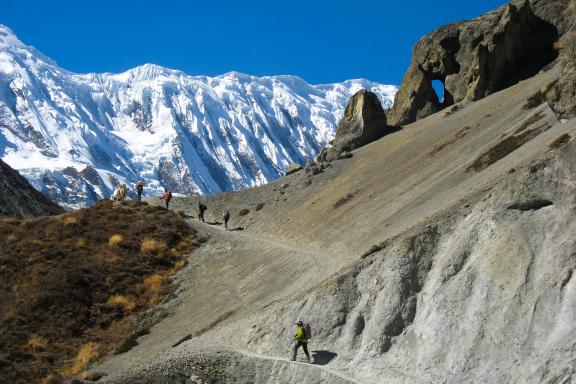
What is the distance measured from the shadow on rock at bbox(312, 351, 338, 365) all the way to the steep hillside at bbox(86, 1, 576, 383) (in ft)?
0.19

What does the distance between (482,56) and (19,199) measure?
2223 inches

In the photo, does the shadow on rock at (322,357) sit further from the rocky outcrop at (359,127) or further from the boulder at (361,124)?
the boulder at (361,124)

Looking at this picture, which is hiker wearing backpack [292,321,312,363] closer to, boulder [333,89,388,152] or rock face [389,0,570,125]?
boulder [333,89,388,152]

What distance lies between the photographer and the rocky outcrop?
67.1 meters

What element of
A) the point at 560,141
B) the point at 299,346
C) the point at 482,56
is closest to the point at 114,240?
the point at 299,346

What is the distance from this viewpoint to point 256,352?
2709cm

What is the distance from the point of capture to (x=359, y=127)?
68500 mm

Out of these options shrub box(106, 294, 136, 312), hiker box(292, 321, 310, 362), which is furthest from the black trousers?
shrub box(106, 294, 136, 312)

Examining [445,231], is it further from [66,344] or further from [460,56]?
[460,56]

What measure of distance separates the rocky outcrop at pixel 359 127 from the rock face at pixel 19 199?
37690mm

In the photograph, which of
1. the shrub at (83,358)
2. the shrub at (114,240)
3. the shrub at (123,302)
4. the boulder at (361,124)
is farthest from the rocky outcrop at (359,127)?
the shrub at (83,358)

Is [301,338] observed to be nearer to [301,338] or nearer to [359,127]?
[301,338]

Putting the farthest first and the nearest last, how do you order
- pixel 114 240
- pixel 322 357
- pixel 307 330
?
pixel 114 240
pixel 307 330
pixel 322 357


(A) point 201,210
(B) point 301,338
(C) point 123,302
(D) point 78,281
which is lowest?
(B) point 301,338
